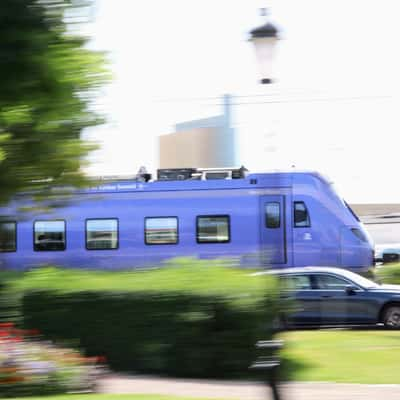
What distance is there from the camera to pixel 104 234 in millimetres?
26734

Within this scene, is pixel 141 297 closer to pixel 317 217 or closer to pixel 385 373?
pixel 385 373

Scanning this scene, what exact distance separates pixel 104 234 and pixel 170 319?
15.6 metres

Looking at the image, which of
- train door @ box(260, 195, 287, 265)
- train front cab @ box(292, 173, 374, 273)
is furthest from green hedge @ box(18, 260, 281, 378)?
train front cab @ box(292, 173, 374, 273)

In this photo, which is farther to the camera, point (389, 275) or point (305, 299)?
point (389, 275)

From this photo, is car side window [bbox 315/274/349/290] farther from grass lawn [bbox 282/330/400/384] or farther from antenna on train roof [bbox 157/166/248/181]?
antenna on train roof [bbox 157/166/248/181]

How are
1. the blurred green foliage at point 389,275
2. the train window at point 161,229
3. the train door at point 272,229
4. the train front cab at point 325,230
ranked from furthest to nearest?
the train window at point 161,229
the train front cab at point 325,230
the blurred green foliage at point 389,275
the train door at point 272,229

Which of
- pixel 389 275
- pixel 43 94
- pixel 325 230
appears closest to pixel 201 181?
pixel 325 230

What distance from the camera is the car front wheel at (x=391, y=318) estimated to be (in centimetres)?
1817

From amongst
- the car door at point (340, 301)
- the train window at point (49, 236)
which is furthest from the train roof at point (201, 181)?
the car door at point (340, 301)

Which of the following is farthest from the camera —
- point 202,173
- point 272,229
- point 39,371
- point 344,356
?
point 202,173

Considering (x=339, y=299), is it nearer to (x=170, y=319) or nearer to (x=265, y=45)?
(x=170, y=319)

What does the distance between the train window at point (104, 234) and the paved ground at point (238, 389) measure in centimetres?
1567

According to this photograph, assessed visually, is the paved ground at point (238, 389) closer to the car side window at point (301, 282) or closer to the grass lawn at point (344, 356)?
the grass lawn at point (344, 356)

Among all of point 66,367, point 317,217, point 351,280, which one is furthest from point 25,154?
point 317,217
